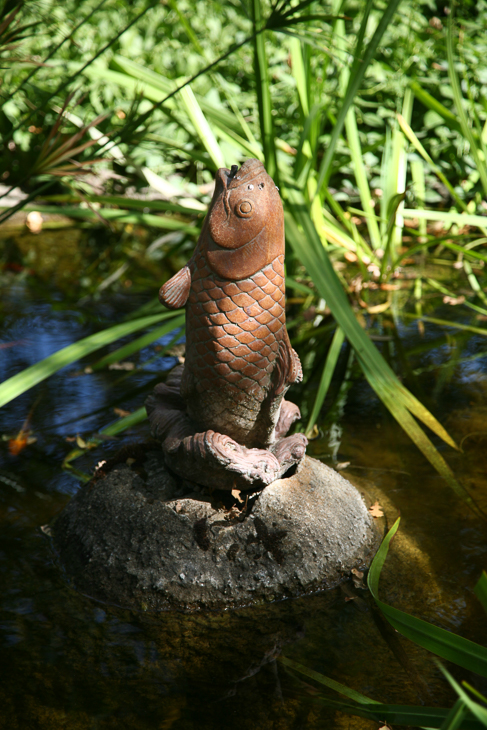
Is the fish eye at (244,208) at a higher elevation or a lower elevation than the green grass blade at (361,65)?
lower

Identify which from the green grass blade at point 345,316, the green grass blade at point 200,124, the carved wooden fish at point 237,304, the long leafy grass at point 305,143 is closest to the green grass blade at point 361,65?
the long leafy grass at point 305,143

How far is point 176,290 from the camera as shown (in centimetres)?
149

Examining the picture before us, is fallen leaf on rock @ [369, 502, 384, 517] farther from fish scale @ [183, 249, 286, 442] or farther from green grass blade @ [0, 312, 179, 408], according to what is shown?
green grass blade @ [0, 312, 179, 408]

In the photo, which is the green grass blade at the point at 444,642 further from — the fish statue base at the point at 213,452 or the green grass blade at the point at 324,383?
the green grass blade at the point at 324,383

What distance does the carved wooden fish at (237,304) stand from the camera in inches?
56.1

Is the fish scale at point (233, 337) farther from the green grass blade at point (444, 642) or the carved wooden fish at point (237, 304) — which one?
the green grass blade at point (444, 642)

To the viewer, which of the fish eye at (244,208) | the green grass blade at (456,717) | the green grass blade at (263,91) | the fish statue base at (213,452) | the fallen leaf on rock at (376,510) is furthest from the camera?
the green grass blade at (263,91)

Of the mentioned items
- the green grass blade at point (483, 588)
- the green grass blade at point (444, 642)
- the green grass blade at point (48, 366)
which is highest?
the green grass blade at point (483, 588)

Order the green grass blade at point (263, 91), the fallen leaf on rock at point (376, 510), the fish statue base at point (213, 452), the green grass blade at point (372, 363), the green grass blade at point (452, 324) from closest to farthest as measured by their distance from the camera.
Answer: the fish statue base at point (213, 452), the fallen leaf on rock at point (376, 510), the green grass blade at point (372, 363), the green grass blade at point (263, 91), the green grass blade at point (452, 324)

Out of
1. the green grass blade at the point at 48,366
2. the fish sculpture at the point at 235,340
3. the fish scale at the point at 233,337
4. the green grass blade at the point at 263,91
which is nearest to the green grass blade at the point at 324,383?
the fish sculpture at the point at 235,340

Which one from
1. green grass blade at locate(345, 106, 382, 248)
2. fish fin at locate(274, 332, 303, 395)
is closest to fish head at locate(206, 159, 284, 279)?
fish fin at locate(274, 332, 303, 395)

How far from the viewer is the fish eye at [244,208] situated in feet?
4.59

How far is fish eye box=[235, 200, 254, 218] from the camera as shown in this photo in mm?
1400

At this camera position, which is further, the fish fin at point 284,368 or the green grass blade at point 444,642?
the fish fin at point 284,368
